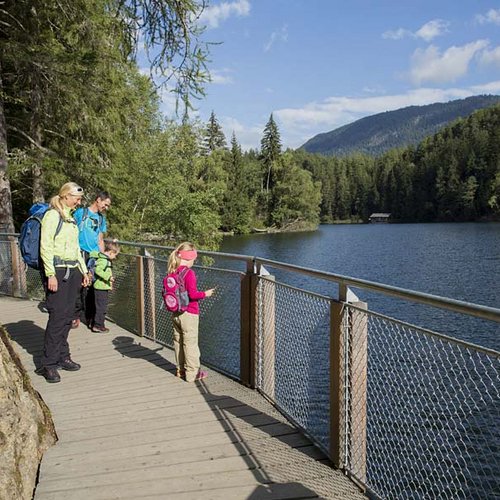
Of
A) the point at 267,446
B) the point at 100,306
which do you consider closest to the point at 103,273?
the point at 100,306

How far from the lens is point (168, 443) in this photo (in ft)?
12.7

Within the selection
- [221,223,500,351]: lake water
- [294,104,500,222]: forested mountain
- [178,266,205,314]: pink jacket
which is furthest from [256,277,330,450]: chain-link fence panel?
[294,104,500,222]: forested mountain

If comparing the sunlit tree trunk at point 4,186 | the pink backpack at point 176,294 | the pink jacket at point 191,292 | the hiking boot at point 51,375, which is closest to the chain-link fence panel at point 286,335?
the pink jacket at point 191,292

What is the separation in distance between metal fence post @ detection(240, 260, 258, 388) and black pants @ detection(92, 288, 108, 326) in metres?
2.96

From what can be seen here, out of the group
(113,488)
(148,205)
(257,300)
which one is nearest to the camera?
(113,488)

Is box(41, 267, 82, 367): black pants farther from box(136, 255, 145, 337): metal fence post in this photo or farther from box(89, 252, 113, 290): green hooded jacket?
box(89, 252, 113, 290): green hooded jacket

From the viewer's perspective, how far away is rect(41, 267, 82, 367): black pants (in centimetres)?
505

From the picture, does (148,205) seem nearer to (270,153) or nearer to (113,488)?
(113,488)

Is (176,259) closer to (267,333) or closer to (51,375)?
(267,333)

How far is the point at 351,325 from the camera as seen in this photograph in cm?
331

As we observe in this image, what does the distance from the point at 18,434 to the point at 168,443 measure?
1.09m

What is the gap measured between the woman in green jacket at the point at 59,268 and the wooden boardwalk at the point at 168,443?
38 cm

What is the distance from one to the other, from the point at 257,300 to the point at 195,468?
1628mm

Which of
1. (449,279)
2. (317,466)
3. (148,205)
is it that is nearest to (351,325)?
(317,466)
